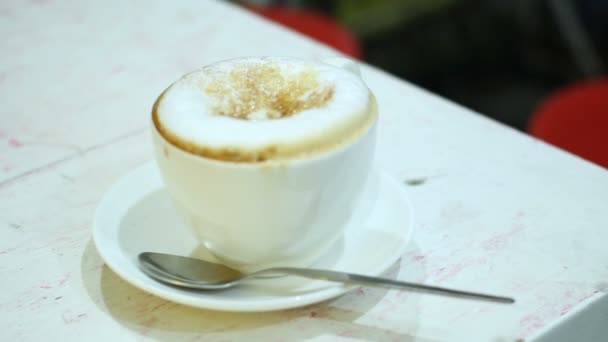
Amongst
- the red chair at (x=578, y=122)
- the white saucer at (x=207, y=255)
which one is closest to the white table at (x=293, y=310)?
the white saucer at (x=207, y=255)

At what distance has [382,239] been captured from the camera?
2.02 feet

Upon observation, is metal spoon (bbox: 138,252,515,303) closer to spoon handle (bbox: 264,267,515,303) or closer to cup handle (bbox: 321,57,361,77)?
spoon handle (bbox: 264,267,515,303)

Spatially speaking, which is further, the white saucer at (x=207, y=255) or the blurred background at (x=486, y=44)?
the blurred background at (x=486, y=44)

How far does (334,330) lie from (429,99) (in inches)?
16.5

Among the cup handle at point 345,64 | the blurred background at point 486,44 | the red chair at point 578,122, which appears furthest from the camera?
the blurred background at point 486,44

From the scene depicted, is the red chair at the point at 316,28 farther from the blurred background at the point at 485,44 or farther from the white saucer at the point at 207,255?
the white saucer at the point at 207,255

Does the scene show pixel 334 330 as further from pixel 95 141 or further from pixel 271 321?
pixel 95 141

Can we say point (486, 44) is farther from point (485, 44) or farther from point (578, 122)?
point (578, 122)

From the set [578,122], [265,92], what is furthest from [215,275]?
[578,122]

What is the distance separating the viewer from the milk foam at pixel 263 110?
51cm

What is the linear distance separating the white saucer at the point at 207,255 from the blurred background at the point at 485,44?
1.66 m

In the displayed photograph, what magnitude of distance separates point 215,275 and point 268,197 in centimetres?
9

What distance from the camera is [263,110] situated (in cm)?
58

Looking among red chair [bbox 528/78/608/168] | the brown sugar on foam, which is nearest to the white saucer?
the brown sugar on foam
